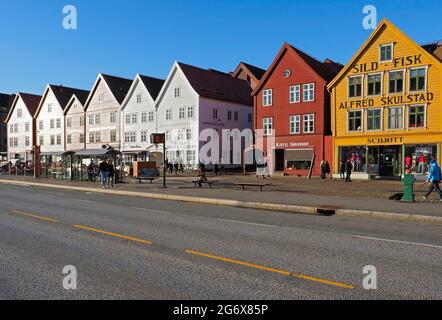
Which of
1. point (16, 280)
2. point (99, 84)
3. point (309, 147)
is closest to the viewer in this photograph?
point (16, 280)

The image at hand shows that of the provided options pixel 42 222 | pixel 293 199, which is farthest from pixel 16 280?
pixel 293 199

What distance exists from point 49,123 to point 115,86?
60.7 ft

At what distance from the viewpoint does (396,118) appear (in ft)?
107

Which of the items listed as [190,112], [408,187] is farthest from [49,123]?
[408,187]

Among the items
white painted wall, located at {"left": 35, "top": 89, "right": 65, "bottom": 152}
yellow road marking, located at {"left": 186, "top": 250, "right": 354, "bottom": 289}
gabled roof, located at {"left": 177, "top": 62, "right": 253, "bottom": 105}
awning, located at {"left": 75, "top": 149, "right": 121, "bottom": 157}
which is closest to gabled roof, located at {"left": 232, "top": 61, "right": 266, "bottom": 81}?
gabled roof, located at {"left": 177, "top": 62, "right": 253, "bottom": 105}

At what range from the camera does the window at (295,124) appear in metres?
39.4

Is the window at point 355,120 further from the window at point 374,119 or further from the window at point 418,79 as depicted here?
the window at point 418,79

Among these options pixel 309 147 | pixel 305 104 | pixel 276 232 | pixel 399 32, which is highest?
pixel 399 32

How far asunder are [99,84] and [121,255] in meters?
57.0

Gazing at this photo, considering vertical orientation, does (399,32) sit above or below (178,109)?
above

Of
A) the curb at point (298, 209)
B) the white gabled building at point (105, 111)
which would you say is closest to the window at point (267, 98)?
the curb at point (298, 209)

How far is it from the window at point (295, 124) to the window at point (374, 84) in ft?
24.8
